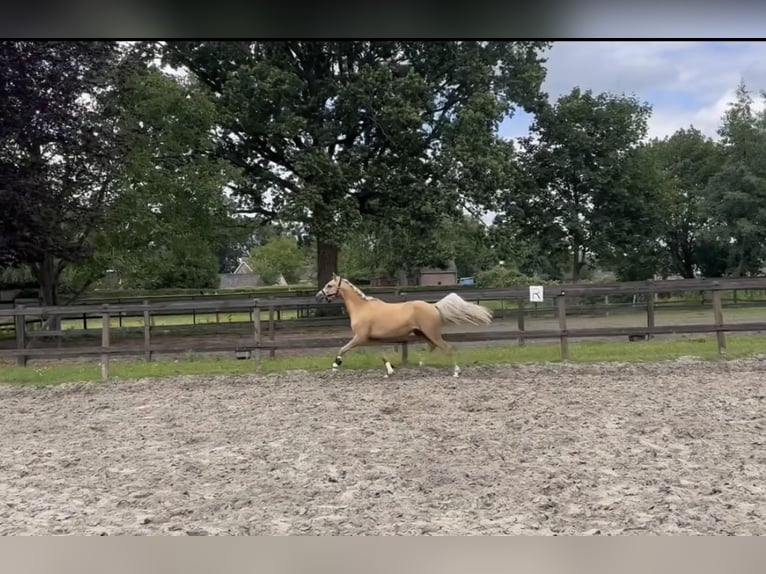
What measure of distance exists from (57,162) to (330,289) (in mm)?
2020

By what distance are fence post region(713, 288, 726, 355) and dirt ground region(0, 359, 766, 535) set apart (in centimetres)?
19

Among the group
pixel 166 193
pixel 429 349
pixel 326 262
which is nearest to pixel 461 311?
pixel 429 349

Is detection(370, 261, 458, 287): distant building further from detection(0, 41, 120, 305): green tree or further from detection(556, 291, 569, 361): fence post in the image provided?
detection(0, 41, 120, 305): green tree

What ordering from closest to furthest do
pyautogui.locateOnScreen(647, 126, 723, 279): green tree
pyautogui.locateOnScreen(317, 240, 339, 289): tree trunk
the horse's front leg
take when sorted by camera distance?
pyautogui.locateOnScreen(647, 126, 723, 279): green tree, pyautogui.locateOnScreen(317, 240, 339, 289): tree trunk, the horse's front leg

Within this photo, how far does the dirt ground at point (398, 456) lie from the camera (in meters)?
2.03

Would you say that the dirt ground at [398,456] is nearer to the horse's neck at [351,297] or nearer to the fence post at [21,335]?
the fence post at [21,335]

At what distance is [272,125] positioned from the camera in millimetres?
4129

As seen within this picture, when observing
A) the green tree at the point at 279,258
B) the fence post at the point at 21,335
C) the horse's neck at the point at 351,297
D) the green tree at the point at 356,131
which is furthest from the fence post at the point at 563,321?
the fence post at the point at 21,335

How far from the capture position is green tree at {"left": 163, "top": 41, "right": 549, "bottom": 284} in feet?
12.4

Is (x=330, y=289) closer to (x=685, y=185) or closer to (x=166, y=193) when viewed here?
(x=166, y=193)

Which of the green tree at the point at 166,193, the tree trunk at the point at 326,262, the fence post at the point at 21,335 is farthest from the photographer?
the fence post at the point at 21,335

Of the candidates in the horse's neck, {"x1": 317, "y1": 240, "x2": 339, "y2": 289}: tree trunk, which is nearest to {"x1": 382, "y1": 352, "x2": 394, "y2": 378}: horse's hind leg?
the horse's neck

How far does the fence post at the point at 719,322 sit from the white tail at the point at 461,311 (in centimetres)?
142
